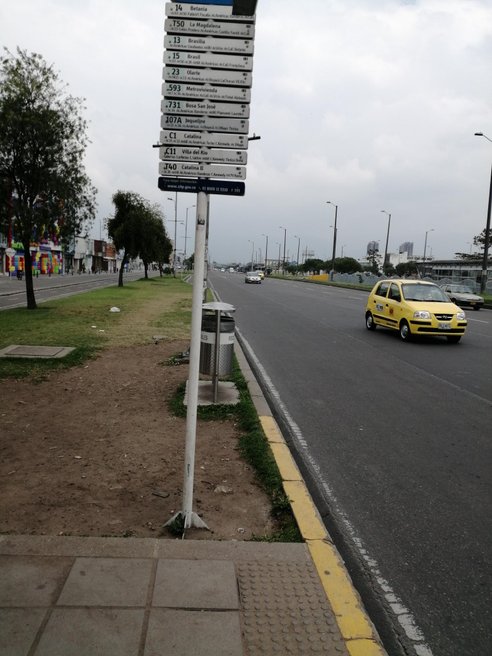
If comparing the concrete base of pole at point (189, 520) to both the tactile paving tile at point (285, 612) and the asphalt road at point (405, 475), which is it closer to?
the tactile paving tile at point (285, 612)

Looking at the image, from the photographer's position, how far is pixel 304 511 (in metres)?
3.72

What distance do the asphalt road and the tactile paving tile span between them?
0.98 ft

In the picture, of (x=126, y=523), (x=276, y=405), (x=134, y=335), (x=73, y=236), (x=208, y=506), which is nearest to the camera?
(x=126, y=523)

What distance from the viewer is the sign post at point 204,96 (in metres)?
3.35

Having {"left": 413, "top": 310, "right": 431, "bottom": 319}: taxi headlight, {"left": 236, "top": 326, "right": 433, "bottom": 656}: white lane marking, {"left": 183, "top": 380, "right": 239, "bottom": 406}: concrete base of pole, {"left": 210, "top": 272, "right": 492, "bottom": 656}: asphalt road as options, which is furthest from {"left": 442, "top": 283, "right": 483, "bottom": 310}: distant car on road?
{"left": 236, "top": 326, "right": 433, "bottom": 656}: white lane marking

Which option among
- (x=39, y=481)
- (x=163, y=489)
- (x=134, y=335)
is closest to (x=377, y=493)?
(x=163, y=489)

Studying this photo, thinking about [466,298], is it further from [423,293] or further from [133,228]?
[133,228]

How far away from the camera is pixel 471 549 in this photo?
3420 mm

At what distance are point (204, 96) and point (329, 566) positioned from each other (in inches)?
117

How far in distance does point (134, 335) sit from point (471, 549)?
9770 millimetres

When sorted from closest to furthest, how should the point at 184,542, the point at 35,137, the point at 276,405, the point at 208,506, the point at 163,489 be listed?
the point at 184,542, the point at 208,506, the point at 163,489, the point at 276,405, the point at 35,137

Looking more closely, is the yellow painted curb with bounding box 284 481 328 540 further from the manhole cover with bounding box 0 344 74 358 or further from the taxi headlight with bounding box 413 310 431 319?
the taxi headlight with bounding box 413 310 431 319

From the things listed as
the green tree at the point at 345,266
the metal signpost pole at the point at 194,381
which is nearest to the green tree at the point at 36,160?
the metal signpost pole at the point at 194,381

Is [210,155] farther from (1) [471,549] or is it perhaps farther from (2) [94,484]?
(1) [471,549]
